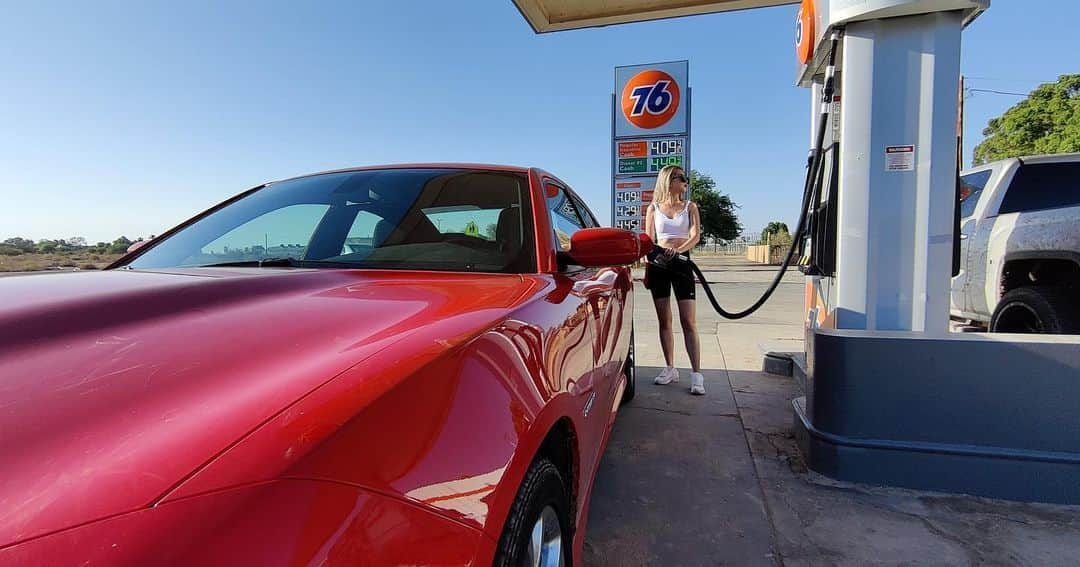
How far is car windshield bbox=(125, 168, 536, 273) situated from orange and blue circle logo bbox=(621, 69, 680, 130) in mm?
9200

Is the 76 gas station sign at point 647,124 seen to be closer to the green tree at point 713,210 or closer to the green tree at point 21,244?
the green tree at point 21,244

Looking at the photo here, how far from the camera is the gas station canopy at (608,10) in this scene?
5449 millimetres

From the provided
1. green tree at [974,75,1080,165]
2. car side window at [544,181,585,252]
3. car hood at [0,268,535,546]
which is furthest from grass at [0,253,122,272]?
green tree at [974,75,1080,165]

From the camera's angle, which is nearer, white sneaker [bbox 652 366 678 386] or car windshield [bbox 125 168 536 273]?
car windshield [bbox 125 168 536 273]

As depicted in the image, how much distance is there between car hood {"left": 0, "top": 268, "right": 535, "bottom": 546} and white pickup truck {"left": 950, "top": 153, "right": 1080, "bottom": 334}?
12.8ft

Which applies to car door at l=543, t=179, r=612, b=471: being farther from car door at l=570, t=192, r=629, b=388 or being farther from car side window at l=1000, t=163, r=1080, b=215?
car side window at l=1000, t=163, r=1080, b=215

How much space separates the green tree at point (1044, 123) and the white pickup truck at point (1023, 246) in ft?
72.5

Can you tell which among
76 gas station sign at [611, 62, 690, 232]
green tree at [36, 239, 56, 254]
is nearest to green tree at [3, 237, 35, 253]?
green tree at [36, 239, 56, 254]

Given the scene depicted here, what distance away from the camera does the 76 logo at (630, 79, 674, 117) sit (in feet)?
34.7

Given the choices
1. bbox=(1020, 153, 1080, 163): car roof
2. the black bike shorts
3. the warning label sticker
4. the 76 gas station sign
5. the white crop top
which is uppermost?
the 76 gas station sign

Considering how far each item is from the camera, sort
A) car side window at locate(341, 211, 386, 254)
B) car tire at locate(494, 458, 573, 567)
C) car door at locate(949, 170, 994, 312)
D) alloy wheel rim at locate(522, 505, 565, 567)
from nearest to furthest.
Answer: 1. car tire at locate(494, 458, 573, 567)
2. alloy wheel rim at locate(522, 505, 565, 567)
3. car side window at locate(341, 211, 386, 254)
4. car door at locate(949, 170, 994, 312)

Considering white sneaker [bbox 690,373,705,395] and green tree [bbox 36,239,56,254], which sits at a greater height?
green tree [bbox 36,239,56,254]

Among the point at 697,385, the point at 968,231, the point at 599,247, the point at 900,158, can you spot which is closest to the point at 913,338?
the point at 900,158

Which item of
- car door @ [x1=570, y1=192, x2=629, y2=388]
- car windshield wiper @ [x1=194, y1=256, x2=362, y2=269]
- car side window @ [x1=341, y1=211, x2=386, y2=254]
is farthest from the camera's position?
car door @ [x1=570, y1=192, x2=629, y2=388]
